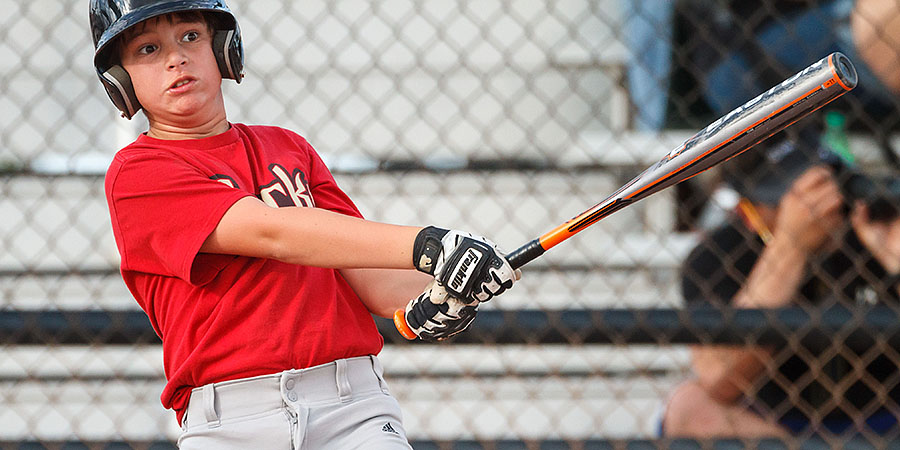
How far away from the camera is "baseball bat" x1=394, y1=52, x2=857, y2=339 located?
1187 millimetres

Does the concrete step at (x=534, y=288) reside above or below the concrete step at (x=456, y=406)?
above

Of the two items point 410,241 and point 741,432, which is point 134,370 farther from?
point 410,241

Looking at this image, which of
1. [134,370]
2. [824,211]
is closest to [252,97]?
[134,370]

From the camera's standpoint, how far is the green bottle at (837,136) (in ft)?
8.48

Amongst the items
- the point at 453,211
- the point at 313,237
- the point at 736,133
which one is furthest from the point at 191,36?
the point at 453,211

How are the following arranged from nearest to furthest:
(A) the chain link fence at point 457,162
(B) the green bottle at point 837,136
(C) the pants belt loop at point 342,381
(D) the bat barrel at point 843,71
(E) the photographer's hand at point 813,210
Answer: (D) the bat barrel at point 843,71, (C) the pants belt loop at point 342,381, (E) the photographer's hand at point 813,210, (B) the green bottle at point 837,136, (A) the chain link fence at point 457,162

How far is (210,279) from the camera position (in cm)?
135

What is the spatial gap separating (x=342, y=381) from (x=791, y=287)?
1.54m

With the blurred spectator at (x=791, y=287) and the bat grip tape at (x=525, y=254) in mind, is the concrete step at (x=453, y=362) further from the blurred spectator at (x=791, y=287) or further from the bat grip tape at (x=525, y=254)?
the bat grip tape at (x=525, y=254)

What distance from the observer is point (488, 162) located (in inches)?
121

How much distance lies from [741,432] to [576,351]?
0.88 m

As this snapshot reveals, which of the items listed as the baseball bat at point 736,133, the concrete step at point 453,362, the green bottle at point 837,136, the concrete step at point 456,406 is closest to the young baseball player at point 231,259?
the baseball bat at point 736,133

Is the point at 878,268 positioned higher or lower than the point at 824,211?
lower

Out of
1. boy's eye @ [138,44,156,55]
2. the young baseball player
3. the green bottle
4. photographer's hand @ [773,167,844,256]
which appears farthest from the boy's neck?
the green bottle
